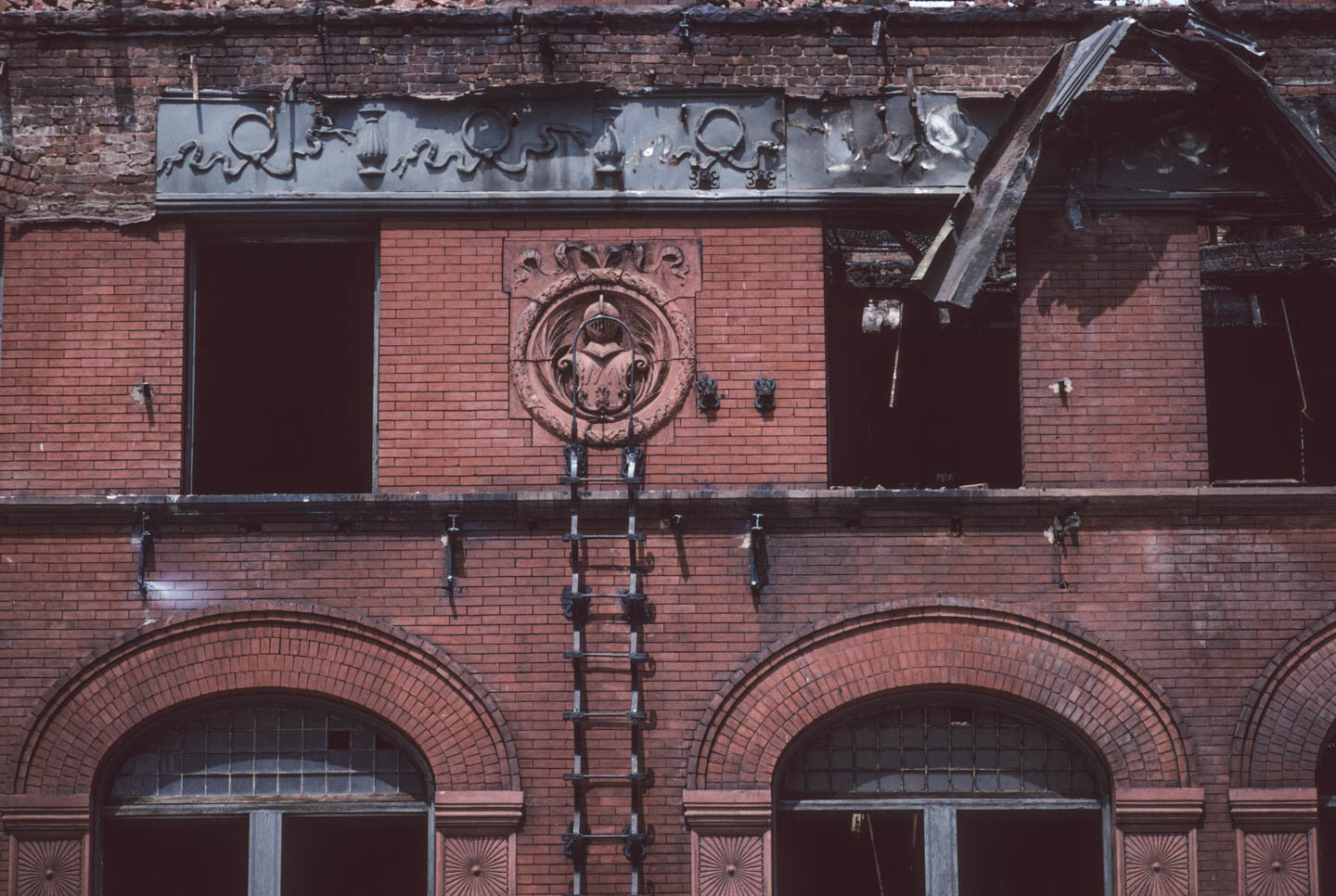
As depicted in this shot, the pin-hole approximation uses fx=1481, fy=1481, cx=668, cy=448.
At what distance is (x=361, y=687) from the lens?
370 inches

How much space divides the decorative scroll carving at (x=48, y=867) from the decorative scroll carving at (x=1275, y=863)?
24.1ft

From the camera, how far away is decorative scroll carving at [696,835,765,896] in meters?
9.28

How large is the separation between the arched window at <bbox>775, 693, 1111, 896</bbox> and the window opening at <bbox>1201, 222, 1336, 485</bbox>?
2.72m

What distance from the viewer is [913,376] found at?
11.9 m

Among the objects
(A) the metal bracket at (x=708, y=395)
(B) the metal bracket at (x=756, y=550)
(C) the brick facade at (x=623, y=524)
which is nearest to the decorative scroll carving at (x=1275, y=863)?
(C) the brick facade at (x=623, y=524)

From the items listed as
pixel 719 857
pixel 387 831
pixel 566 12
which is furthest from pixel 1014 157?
pixel 387 831

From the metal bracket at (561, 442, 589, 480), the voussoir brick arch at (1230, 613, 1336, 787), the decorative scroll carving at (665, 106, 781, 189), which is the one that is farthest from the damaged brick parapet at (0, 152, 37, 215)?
the voussoir brick arch at (1230, 613, 1336, 787)

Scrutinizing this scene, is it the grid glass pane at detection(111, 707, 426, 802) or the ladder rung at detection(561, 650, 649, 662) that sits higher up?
the ladder rung at detection(561, 650, 649, 662)

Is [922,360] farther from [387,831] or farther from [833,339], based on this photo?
[387,831]

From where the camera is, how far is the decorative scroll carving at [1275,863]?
30.6 feet

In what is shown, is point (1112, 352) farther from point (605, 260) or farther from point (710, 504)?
point (605, 260)

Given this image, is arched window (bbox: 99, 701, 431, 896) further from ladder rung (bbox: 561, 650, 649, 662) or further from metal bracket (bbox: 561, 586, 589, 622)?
metal bracket (bbox: 561, 586, 589, 622)

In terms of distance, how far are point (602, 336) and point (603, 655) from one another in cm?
211

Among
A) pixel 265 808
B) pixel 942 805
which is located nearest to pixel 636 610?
pixel 942 805
